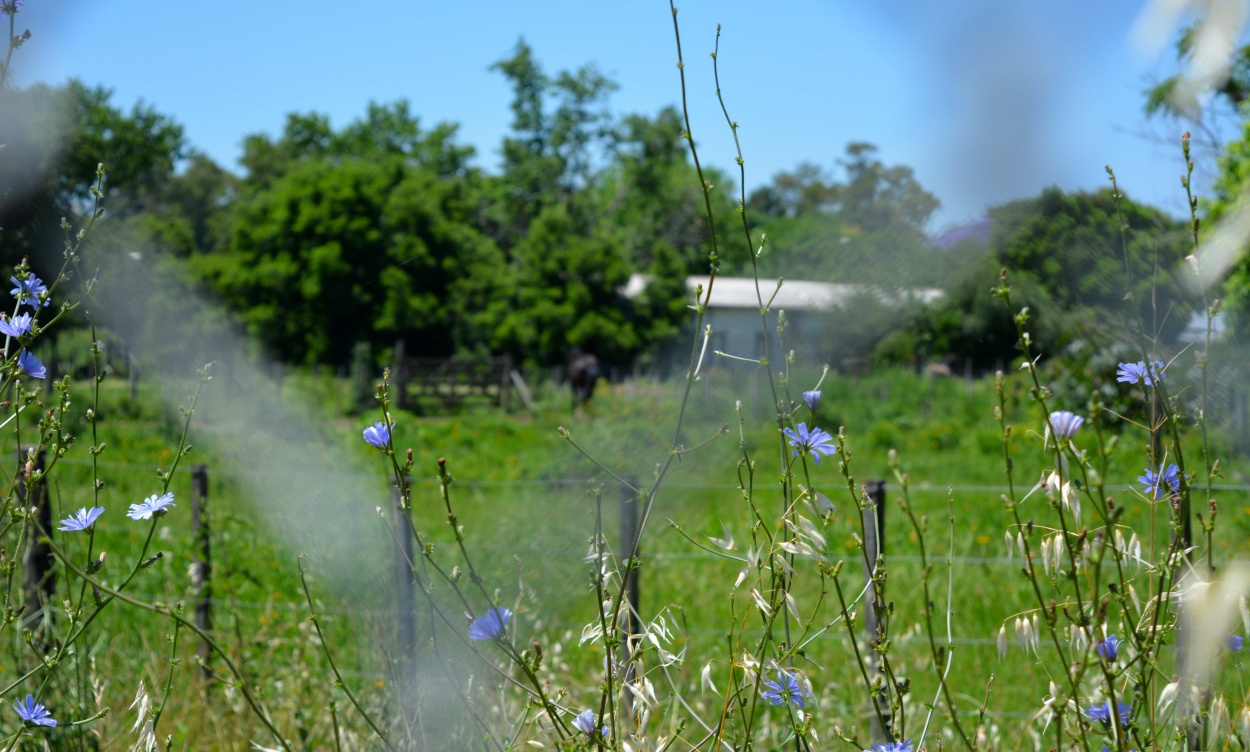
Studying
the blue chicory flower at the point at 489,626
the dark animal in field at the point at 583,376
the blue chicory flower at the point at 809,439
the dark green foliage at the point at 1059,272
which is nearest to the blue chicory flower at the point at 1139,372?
→ the dark green foliage at the point at 1059,272

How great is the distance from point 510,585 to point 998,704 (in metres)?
1.66

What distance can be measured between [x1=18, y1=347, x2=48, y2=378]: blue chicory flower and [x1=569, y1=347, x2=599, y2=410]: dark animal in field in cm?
1675

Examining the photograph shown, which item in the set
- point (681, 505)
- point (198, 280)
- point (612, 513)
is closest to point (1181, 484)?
point (612, 513)

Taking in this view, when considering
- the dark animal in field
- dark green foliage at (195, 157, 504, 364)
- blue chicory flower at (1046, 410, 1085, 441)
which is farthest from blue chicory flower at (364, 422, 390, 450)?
dark green foliage at (195, 157, 504, 364)

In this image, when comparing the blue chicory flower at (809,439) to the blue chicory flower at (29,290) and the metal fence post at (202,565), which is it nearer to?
the blue chicory flower at (29,290)

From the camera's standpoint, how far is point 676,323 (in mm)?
22516

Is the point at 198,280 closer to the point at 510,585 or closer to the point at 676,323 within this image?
the point at 676,323

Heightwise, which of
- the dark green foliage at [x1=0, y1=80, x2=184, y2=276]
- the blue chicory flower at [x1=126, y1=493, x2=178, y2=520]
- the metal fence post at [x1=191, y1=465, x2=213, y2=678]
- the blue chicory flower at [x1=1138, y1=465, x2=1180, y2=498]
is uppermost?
the dark green foliage at [x1=0, y1=80, x2=184, y2=276]

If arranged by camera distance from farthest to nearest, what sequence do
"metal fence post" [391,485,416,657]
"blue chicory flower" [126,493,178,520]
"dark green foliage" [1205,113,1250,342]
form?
"dark green foliage" [1205,113,1250,342], "metal fence post" [391,485,416,657], "blue chicory flower" [126,493,178,520]

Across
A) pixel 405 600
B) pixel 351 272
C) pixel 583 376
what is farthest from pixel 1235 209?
pixel 351 272

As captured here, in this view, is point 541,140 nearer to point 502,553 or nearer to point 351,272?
point 351,272

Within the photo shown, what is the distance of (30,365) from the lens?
1.28 metres

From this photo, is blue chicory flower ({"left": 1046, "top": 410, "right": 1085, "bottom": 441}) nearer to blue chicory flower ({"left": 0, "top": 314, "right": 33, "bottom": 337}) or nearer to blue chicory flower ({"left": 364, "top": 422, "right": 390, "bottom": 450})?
blue chicory flower ({"left": 364, "top": 422, "right": 390, "bottom": 450})

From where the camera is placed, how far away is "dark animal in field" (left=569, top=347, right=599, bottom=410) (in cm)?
1870
